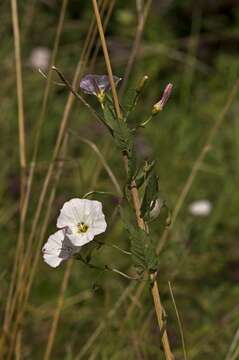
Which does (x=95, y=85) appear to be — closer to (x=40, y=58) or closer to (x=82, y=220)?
(x=82, y=220)

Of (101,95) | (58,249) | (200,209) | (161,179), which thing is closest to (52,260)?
(58,249)

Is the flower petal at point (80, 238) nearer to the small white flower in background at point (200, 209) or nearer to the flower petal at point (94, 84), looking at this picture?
the flower petal at point (94, 84)

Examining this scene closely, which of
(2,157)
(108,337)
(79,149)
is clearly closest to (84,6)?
(79,149)

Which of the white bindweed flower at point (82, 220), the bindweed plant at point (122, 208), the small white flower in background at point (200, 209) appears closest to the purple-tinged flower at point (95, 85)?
the bindweed plant at point (122, 208)

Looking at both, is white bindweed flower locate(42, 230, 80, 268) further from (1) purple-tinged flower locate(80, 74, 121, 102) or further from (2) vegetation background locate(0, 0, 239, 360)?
(2) vegetation background locate(0, 0, 239, 360)

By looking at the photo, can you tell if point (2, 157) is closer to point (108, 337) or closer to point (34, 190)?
point (34, 190)

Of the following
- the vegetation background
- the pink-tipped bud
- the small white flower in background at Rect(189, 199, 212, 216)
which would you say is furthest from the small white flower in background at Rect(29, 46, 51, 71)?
the pink-tipped bud
